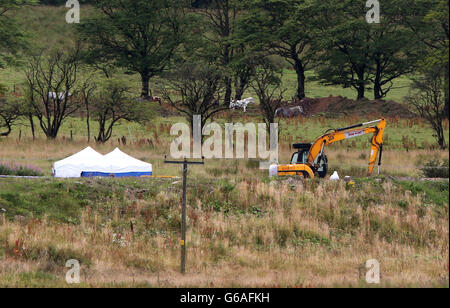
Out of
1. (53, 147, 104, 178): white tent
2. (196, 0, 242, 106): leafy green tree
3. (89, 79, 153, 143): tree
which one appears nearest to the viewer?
(53, 147, 104, 178): white tent

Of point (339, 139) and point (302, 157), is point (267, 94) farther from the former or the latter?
point (339, 139)

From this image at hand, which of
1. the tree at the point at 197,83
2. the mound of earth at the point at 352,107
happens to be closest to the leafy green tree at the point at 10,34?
the tree at the point at 197,83

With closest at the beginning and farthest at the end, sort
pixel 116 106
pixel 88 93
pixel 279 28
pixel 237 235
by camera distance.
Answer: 1. pixel 237 235
2. pixel 116 106
3. pixel 88 93
4. pixel 279 28

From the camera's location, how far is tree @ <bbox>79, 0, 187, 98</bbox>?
67.8 meters

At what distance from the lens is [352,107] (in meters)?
57.2

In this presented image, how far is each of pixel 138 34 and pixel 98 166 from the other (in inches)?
1671

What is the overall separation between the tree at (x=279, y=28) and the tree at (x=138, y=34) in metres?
8.86

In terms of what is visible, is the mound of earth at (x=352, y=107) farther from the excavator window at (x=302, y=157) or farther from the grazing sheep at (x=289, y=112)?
the excavator window at (x=302, y=157)

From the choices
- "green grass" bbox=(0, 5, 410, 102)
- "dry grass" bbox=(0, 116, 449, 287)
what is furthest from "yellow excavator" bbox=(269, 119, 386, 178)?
"green grass" bbox=(0, 5, 410, 102)

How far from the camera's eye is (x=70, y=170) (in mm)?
29344

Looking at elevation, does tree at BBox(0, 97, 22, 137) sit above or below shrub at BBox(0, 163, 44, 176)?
above

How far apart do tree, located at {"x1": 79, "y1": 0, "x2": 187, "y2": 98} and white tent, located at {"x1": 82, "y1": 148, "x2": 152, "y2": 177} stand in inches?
1474

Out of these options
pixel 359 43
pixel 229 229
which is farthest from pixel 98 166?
pixel 359 43

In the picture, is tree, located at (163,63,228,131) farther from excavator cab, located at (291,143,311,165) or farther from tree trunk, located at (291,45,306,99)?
excavator cab, located at (291,143,311,165)
